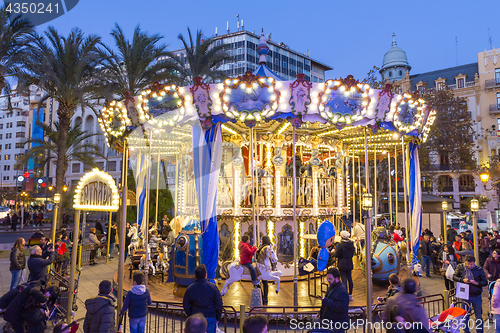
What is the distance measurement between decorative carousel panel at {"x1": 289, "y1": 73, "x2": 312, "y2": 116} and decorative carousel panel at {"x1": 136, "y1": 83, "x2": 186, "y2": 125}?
2.64 meters

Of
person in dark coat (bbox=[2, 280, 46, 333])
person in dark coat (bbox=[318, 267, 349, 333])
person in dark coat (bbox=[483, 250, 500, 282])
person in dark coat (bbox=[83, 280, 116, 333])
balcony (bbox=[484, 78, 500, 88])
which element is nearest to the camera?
person in dark coat (bbox=[318, 267, 349, 333])

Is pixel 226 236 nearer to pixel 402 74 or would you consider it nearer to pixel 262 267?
pixel 262 267

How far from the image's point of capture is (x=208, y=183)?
873 cm

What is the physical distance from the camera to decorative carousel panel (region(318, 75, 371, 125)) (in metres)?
8.75

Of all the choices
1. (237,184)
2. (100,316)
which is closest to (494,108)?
(237,184)

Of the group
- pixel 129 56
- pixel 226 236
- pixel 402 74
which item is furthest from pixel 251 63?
pixel 226 236

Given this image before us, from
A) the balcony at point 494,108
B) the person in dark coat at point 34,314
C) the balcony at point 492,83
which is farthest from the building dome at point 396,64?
the person in dark coat at point 34,314

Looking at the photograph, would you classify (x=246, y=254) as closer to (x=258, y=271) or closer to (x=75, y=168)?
(x=258, y=271)

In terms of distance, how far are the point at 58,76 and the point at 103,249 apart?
897 cm

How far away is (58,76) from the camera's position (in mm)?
17797

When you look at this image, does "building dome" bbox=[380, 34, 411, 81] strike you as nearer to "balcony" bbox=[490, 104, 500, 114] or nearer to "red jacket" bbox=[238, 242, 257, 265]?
"balcony" bbox=[490, 104, 500, 114]

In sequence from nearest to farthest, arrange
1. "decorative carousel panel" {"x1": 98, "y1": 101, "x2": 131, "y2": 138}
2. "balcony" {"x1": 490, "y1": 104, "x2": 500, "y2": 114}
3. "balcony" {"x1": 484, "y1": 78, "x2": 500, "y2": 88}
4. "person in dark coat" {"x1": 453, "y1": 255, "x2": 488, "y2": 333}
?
1. "person in dark coat" {"x1": 453, "y1": 255, "x2": 488, "y2": 333}
2. "decorative carousel panel" {"x1": 98, "y1": 101, "x2": 131, "y2": 138}
3. "balcony" {"x1": 490, "y1": 104, "x2": 500, "y2": 114}
4. "balcony" {"x1": 484, "y1": 78, "x2": 500, "y2": 88}

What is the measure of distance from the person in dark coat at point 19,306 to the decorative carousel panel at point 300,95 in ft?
20.8

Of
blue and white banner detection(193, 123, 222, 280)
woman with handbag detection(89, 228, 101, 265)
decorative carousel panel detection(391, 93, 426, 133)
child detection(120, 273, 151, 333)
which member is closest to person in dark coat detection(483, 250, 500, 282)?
decorative carousel panel detection(391, 93, 426, 133)
